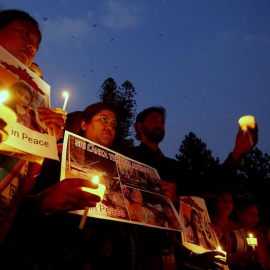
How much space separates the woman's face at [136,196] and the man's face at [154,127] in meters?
1.81

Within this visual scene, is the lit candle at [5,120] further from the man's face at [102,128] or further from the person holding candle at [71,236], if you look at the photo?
the man's face at [102,128]

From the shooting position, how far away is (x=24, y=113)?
1.63m

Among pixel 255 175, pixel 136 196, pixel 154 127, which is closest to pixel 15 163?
pixel 136 196

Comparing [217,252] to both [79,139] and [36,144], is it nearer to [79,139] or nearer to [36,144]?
[79,139]

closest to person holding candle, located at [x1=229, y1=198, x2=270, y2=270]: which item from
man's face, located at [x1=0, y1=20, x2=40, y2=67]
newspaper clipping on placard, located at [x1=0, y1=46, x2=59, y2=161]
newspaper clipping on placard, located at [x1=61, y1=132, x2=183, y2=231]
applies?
newspaper clipping on placard, located at [x1=61, y1=132, x2=183, y2=231]

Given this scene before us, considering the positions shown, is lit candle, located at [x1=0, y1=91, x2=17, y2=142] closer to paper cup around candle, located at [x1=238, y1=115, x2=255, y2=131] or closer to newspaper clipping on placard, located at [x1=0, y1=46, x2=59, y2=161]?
newspaper clipping on placard, located at [x1=0, y1=46, x2=59, y2=161]

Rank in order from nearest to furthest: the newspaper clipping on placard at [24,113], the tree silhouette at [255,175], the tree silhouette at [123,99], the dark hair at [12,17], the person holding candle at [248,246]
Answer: the newspaper clipping on placard at [24,113], the dark hair at [12,17], the person holding candle at [248,246], the tree silhouette at [123,99], the tree silhouette at [255,175]

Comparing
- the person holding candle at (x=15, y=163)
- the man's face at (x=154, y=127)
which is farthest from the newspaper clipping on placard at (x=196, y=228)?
the person holding candle at (x=15, y=163)

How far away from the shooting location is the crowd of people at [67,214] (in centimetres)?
159

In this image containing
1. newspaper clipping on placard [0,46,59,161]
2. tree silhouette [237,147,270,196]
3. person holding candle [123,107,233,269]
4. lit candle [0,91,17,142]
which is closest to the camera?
lit candle [0,91,17,142]

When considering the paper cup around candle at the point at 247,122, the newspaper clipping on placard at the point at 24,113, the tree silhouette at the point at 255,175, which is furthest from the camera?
the tree silhouette at the point at 255,175

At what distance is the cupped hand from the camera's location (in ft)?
4.97

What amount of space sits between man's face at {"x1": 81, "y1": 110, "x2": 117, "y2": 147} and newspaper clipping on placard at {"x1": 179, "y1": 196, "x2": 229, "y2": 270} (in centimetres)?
121

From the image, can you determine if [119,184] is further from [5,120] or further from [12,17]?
[12,17]
